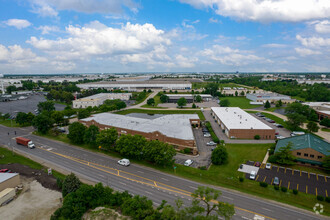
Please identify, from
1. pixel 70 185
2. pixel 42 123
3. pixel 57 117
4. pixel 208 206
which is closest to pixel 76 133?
pixel 42 123

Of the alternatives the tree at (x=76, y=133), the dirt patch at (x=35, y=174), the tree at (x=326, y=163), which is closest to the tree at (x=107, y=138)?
the tree at (x=76, y=133)

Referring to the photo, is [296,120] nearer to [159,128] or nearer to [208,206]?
[159,128]

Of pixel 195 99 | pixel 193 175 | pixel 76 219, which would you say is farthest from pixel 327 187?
pixel 195 99

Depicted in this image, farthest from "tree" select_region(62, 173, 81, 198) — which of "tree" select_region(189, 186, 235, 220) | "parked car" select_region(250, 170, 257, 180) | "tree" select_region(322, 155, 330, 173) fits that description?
"tree" select_region(322, 155, 330, 173)

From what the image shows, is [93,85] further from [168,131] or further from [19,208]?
[19,208]

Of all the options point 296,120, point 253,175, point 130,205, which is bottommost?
point 253,175

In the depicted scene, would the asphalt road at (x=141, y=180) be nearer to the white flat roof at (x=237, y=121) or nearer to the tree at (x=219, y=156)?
the tree at (x=219, y=156)
